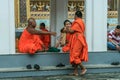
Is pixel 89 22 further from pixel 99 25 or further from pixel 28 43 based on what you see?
pixel 28 43

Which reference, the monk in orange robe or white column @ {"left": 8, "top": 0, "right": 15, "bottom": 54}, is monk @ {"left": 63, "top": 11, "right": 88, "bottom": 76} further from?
white column @ {"left": 8, "top": 0, "right": 15, "bottom": 54}

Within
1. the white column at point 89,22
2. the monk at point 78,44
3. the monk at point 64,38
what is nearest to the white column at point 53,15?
the monk at point 64,38

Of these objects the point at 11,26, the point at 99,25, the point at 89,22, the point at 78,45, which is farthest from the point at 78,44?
the point at 11,26

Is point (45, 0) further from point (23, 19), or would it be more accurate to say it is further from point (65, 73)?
point (65, 73)

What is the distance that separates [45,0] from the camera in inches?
609

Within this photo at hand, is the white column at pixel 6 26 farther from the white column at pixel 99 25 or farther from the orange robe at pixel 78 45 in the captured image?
the white column at pixel 99 25

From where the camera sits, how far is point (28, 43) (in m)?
12.6

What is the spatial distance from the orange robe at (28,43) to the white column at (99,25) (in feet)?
5.51

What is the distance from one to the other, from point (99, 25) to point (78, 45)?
1145 mm

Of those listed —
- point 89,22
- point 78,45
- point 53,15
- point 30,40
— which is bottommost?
point 78,45

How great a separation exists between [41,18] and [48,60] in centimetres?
315

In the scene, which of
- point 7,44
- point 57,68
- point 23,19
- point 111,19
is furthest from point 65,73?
point 111,19

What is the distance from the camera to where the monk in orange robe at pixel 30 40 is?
1246 centimetres

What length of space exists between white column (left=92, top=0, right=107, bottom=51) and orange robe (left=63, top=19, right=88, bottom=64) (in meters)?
0.71
